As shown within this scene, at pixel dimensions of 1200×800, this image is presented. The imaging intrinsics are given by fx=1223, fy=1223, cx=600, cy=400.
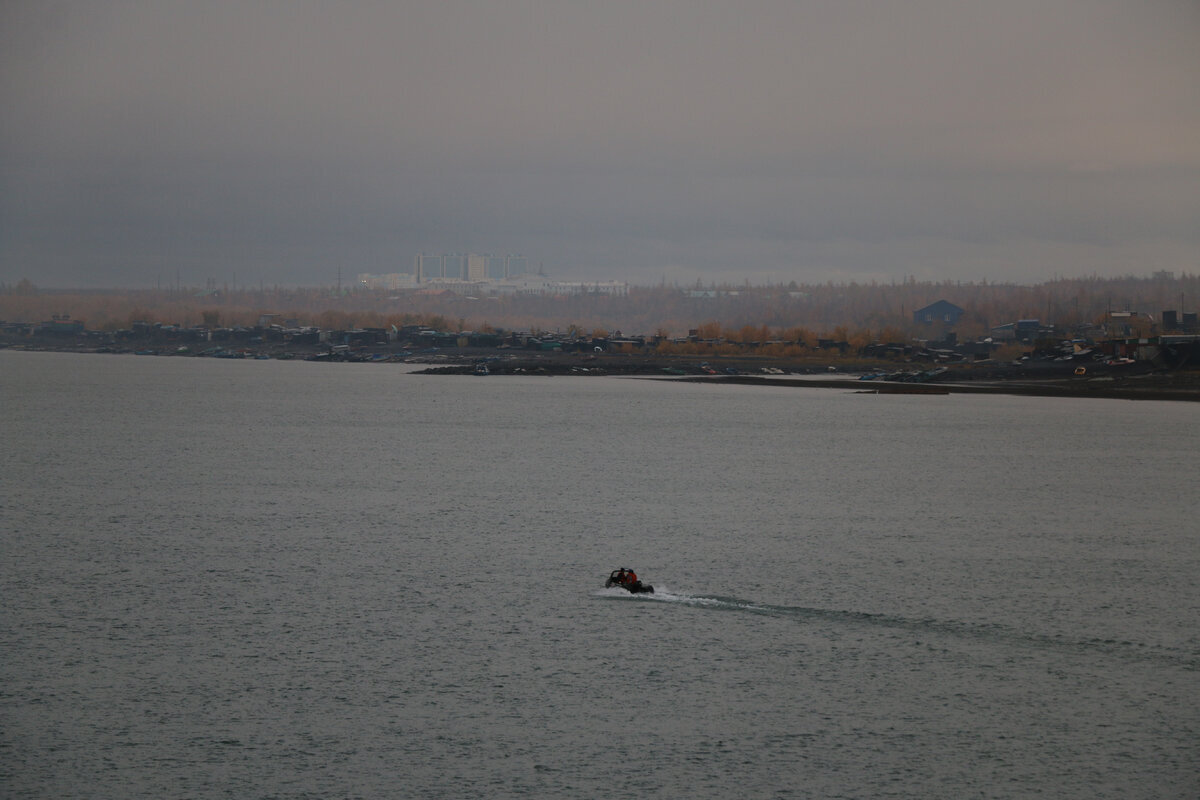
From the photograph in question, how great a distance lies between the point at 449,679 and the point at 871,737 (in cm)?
547

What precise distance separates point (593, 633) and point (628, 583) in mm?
2789

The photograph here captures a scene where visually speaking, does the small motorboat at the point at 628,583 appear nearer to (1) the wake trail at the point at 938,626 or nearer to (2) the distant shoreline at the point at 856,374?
(1) the wake trail at the point at 938,626

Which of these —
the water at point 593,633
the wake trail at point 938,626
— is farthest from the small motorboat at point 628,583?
the water at point 593,633

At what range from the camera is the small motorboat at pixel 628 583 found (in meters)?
21.1

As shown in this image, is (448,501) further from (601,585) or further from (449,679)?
(449,679)

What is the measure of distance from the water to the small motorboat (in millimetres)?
385

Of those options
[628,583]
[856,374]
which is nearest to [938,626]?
[628,583]

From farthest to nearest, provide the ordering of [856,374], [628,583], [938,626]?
[856,374] < [628,583] < [938,626]

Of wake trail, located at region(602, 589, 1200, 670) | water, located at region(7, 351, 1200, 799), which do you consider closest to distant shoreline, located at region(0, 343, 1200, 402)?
water, located at region(7, 351, 1200, 799)

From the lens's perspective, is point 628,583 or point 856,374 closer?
point 628,583

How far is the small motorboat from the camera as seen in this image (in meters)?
21.1

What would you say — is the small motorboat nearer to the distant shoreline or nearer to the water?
the water

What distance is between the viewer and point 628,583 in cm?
2116

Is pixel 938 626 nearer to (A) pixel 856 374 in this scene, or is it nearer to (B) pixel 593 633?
(B) pixel 593 633
